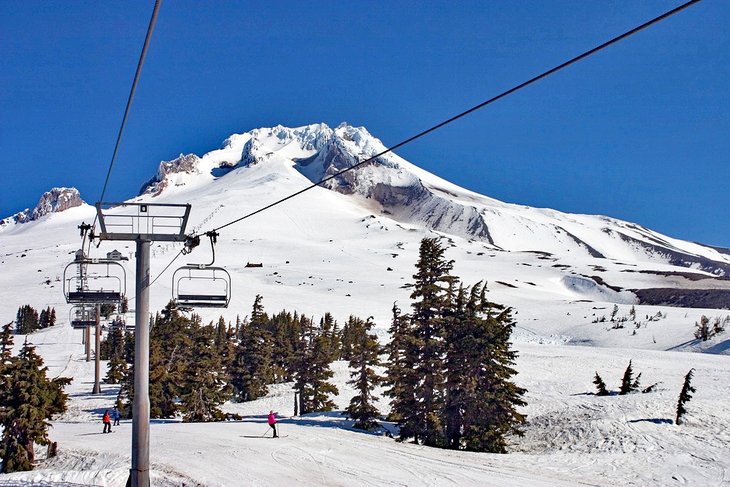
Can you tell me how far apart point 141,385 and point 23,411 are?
14.7 metres

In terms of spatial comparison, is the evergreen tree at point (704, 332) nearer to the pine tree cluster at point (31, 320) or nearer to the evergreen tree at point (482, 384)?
the evergreen tree at point (482, 384)

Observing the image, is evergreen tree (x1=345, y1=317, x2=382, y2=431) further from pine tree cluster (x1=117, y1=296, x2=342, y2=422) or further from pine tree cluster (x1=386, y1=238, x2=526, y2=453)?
pine tree cluster (x1=117, y1=296, x2=342, y2=422)

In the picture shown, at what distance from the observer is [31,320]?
3649 inches

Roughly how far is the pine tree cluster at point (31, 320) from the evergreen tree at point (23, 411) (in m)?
75.2

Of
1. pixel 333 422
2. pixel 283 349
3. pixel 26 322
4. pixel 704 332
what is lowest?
pixel 333 422

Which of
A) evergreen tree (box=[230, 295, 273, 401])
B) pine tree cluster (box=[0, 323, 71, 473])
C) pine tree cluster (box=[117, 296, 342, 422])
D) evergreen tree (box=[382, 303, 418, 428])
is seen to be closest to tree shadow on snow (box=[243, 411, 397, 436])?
evergreen tree (box=[382, 303, 418, 428])

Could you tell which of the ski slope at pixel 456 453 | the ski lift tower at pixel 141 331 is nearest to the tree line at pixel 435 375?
the ski slope at pixel 456 453

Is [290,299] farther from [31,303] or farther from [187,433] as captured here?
[187,433]

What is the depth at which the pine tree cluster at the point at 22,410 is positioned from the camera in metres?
24.3

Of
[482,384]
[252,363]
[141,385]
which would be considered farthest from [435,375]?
[252,363]

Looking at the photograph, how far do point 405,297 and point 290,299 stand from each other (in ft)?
77.7

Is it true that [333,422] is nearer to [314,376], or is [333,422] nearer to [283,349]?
[314,376]

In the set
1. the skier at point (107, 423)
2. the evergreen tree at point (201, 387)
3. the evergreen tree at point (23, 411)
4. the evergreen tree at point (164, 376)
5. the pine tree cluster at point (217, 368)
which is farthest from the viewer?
the evergreen tree at point (164, 376)

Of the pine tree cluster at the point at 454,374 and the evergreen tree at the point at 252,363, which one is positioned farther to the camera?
the evergreen tree at the point at 252,363
